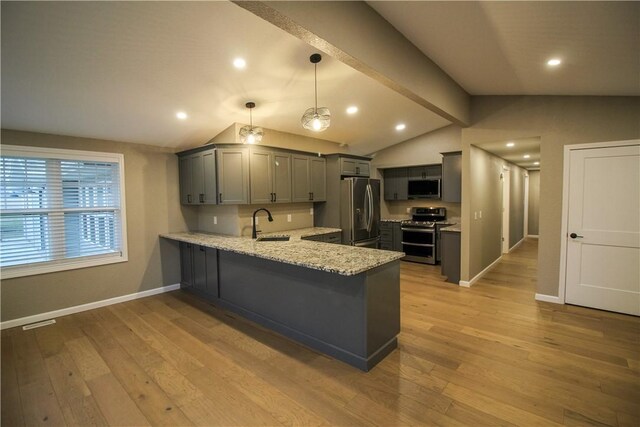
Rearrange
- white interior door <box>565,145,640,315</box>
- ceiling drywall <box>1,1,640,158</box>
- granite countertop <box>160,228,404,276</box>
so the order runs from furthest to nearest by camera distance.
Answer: white interior door <box>565,145,640,315</box>, granite countertop <box>160,228,404,276</box>, ceiling drywall <box>1,1,640,158</box>

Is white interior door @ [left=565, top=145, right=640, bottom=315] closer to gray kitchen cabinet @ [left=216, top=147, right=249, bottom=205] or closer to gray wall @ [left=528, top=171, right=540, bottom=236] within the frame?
gray kitchen cabinet @ [left=216, top=147, right=249, bottom=205]

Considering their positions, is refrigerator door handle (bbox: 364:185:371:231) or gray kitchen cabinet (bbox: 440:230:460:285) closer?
gray kitchen cabinet (bbox: 440:230:460:285)

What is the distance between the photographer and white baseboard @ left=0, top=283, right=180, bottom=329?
3400mm

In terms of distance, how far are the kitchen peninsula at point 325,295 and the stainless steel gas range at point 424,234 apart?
11.5ft

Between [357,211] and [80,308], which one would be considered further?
[357,211]

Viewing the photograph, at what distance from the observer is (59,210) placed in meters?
3.69

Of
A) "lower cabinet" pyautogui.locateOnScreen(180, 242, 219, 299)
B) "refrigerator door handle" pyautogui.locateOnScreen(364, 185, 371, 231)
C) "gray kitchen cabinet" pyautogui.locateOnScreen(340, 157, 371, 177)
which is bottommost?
"lower cabinet" pyautogui.locateOnScreen(180, 242, 219, 299)

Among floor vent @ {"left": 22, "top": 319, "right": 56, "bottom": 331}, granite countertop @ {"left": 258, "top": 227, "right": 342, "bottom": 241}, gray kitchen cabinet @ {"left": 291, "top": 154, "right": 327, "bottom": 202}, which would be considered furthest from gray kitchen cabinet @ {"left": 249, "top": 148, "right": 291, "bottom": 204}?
floor vent @ {"left": 22, "top": 319, "right": 56, "bottom": 331}

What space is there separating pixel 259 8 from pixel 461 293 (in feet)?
13.8

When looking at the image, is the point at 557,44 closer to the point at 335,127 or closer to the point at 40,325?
the point at 335,127

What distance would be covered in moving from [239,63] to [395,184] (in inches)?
199

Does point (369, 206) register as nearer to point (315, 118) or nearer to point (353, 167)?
point (353, 167)

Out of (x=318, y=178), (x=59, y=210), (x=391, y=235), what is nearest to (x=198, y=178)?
(x=59, y=210)

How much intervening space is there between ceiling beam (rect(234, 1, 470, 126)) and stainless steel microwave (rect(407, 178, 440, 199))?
3207 mm
